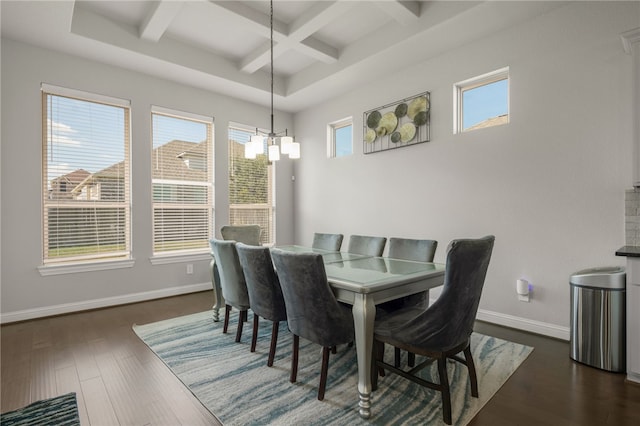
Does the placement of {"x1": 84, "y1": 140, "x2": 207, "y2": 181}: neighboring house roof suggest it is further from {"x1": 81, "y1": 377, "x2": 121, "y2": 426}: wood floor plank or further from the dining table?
the dining table

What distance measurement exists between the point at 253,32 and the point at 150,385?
3.61 meters

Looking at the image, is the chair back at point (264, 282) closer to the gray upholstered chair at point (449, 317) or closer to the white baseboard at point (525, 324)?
the gray upholstered chair at point (449, 317)

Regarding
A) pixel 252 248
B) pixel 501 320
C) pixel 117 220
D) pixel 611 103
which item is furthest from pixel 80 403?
pixel 611 103

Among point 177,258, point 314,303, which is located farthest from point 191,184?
point 314,303

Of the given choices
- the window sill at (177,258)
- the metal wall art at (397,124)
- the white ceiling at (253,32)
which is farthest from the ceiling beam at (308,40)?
the window sill at (177,258)

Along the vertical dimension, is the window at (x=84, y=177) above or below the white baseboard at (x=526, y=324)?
above

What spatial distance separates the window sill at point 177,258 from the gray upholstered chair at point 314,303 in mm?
2969

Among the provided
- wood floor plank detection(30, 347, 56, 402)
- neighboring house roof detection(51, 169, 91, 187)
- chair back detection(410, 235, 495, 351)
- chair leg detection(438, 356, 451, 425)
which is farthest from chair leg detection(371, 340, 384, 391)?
neighboring house roof detection(51, 169, 91, 187)

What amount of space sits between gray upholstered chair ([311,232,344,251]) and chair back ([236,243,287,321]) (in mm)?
1288

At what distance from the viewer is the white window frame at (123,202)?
358 cm

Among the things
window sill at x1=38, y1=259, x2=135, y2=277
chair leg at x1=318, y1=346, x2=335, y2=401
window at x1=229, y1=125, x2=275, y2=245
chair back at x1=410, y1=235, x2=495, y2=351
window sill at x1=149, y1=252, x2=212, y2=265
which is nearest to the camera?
chair back at x1=410, y1=235, x2=495, y2=351

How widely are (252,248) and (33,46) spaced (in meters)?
3.52

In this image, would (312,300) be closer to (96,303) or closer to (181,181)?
(96,303)

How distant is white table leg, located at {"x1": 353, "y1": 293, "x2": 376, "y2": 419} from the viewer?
5.99 ft
